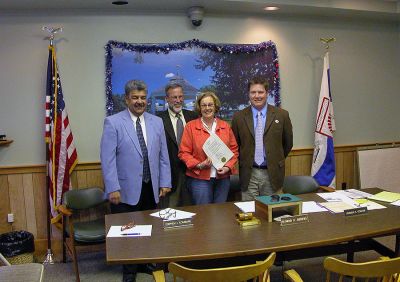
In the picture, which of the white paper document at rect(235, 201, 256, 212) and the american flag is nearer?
the white paper document at rect(235, 201, 256, 212)

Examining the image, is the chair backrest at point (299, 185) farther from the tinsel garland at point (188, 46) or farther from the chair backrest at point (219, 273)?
the chair backrest at point (219, 273)

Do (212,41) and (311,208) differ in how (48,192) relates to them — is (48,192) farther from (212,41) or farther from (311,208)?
(311,208)

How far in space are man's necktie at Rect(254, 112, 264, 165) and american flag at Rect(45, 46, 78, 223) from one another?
180 centimetres

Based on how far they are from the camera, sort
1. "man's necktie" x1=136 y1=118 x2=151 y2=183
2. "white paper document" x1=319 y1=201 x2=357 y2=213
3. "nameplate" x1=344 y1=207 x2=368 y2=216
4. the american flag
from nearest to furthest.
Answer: "nameplate" x1=344 y1=207 x2=368 y2=216 → "white paper document" x1=319 y1=201 x2=357 y2=213 → "man's necktie" x1=136 y1=118 x2=151 y2=183 → the american flag

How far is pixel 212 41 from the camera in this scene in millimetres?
3887

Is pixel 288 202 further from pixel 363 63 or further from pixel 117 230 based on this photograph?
pixel 363 63

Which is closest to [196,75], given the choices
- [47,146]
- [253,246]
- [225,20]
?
[225,20]

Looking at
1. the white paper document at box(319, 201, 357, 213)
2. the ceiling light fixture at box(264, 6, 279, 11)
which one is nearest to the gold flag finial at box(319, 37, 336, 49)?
the ceiling light fixture at box(264, 6, 279, 11)

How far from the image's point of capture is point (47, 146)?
3.39 meters

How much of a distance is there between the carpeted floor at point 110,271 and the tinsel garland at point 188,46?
149 cm

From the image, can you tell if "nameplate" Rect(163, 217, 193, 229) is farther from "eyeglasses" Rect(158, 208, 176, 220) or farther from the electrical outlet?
the electrical outlet

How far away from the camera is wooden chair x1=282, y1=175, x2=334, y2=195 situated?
3238 millimetres

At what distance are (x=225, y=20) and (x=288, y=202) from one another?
2452mm

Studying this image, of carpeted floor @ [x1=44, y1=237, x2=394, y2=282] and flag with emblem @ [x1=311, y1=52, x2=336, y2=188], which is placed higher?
flag with emblem @ [x1=311, y1=52, x2=336, y2=188]
